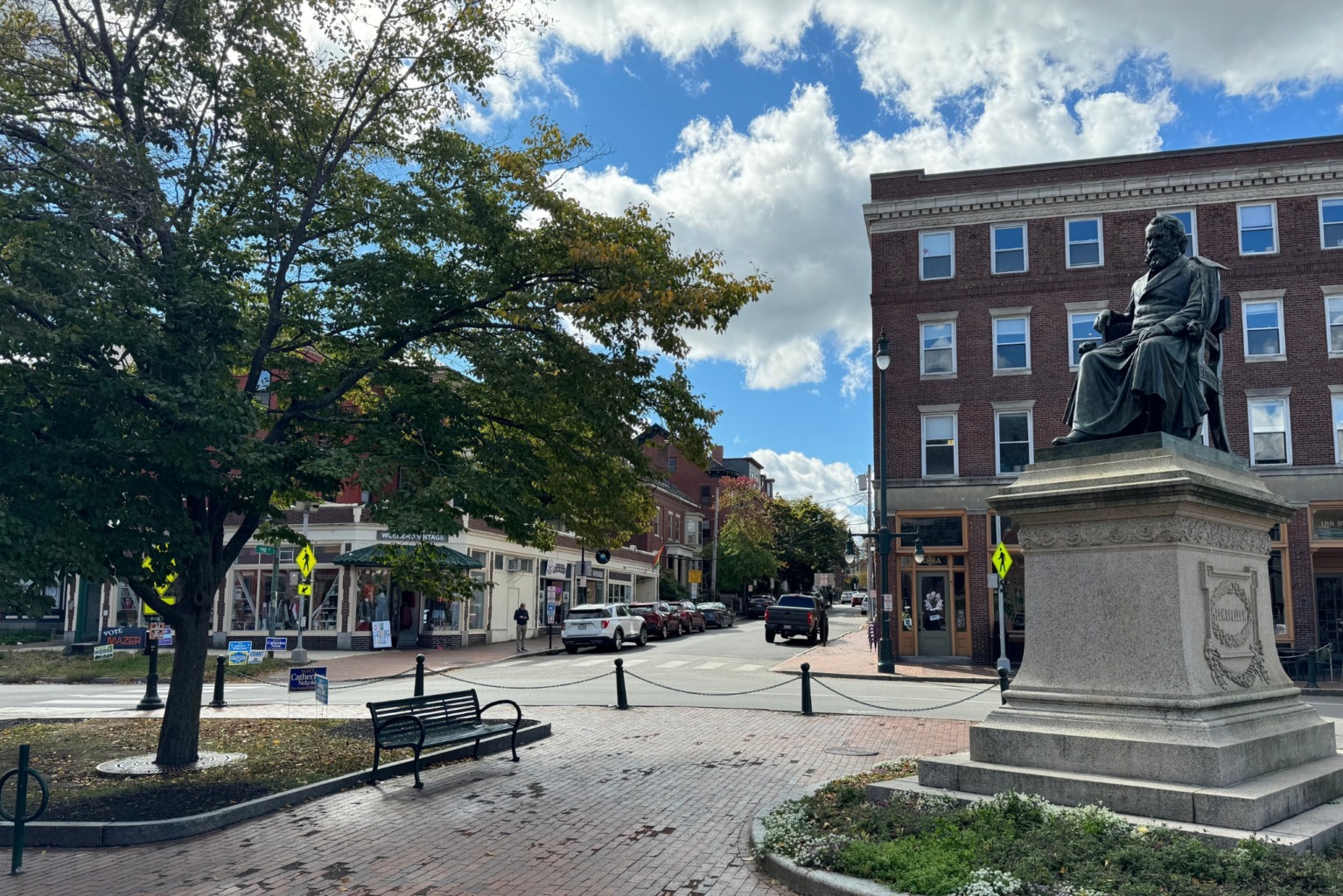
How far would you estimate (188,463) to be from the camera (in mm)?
9648

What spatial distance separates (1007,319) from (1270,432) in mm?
8380

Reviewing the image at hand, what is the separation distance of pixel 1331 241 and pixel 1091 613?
28.5m

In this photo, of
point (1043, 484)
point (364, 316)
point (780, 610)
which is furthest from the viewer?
point (780, 610)

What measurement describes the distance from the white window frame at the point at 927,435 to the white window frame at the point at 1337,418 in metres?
10.7

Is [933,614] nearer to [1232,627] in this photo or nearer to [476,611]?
[476,611]

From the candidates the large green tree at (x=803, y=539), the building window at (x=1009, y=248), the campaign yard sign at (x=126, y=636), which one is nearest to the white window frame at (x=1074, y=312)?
the building window at (x=1009, y=248)

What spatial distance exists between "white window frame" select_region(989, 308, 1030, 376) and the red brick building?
55 mm

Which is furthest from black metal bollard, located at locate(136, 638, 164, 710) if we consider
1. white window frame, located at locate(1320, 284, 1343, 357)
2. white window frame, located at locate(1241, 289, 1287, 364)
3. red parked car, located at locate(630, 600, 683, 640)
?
white window frame, located at locate(1320, 284, 1343, 357)

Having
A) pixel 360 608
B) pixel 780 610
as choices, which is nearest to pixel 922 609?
pixel 780 610

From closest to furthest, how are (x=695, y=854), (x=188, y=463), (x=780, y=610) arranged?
1. (x=695, y=854)
2. (x=188, y=463)
3. (x=780, y=610)

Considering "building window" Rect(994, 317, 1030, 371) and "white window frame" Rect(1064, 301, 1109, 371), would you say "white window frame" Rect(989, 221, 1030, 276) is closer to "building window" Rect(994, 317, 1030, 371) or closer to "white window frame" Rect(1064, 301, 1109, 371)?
"building window" Rect(994, 317, 1030, 371)

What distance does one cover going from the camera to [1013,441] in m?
31.3

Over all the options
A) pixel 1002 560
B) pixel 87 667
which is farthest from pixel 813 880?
pixel 87 667

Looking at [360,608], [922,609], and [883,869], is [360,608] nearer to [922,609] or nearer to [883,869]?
[922,609]
